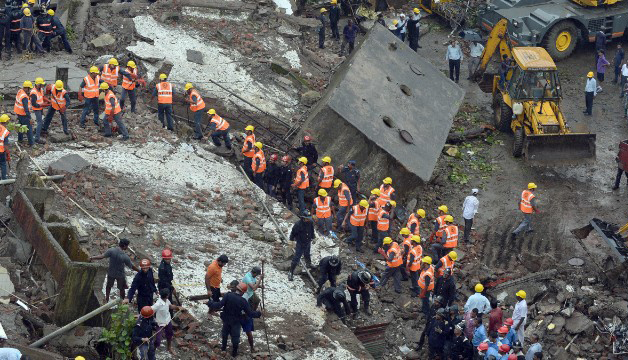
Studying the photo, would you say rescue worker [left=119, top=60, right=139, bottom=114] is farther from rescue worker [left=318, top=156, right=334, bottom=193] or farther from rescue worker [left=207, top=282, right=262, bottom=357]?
rescue worker [left=207, top=282, right=262, bottom=357]

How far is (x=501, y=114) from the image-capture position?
2492 centimetres

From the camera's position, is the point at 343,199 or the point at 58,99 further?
the point at 343,199

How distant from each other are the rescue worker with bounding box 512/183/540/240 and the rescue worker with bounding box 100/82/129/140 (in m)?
7.49

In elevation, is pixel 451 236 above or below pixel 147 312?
below

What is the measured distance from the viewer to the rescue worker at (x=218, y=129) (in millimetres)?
21516

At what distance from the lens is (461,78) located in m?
28.1

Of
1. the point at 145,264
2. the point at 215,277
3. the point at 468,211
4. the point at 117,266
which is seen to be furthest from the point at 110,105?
the point at 468,211

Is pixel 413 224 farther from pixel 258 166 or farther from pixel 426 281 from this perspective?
pixel 258 166

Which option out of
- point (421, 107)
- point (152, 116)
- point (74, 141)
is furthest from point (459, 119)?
point (74, 141)

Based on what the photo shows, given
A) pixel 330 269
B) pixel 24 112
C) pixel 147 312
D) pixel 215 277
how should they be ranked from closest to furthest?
pixel 147 312
pixel 215 277
pixel 330 269
pixel 24 112

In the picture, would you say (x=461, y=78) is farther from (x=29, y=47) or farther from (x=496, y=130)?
(x=29, y=47)

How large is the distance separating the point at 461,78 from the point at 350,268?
1036cm

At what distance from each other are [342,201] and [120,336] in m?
7.11

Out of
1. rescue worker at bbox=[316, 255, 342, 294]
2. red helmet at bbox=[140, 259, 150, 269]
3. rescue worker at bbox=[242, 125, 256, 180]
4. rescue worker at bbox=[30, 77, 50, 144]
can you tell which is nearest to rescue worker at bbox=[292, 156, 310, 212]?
rescue worker at bbox=[242, 125, 256, 180]
